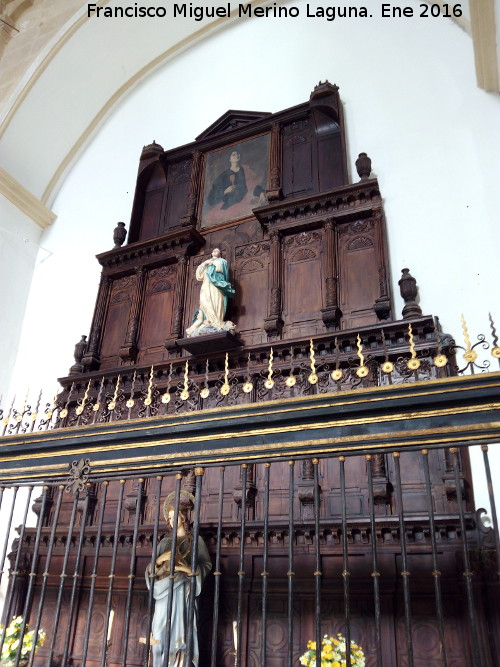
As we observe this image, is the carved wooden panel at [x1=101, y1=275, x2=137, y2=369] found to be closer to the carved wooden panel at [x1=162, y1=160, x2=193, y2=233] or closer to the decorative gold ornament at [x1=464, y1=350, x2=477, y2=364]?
the carved wooden panel at [x1=162, y1=160, x2=193, y2=233]

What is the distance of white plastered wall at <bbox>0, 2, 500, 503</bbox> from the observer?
22.9 ft

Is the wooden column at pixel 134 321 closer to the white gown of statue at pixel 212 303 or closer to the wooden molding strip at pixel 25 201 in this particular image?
the white gown of statue at pixel 212 303

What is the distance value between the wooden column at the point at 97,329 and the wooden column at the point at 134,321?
50 centimetres

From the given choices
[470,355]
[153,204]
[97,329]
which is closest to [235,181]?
[153,204]

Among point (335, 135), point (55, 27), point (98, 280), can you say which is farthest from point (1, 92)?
point (335, 135)

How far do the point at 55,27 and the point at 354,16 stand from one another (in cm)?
587

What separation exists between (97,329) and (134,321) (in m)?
0.71

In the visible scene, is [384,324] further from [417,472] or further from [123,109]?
[123,109]

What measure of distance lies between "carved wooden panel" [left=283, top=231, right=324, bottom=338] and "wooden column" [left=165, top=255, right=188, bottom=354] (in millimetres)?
1668

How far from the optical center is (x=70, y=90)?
11352mm

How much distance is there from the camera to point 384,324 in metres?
6.44

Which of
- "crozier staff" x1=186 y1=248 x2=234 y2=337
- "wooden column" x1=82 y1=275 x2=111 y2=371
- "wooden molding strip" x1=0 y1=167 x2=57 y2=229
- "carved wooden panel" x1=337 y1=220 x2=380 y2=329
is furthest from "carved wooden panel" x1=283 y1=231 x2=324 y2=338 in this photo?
"wooden molding strip" x1=0 y1=167 x2=57 y2=229

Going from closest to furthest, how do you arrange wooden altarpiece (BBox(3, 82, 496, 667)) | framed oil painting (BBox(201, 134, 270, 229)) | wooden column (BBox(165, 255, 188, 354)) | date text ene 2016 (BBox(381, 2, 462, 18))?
wooden altarpiece (BBox(3, 82, 496, 667)), wooden column (BBox(165, 255, 188, 354)), date text ene 2016 (BBox(381, 2, 462, 18)), framed oil painting (BBox(201, 134, 270, 229))

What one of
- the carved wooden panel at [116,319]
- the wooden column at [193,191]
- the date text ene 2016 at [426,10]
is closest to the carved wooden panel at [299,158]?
the wooden column at [193,191]
